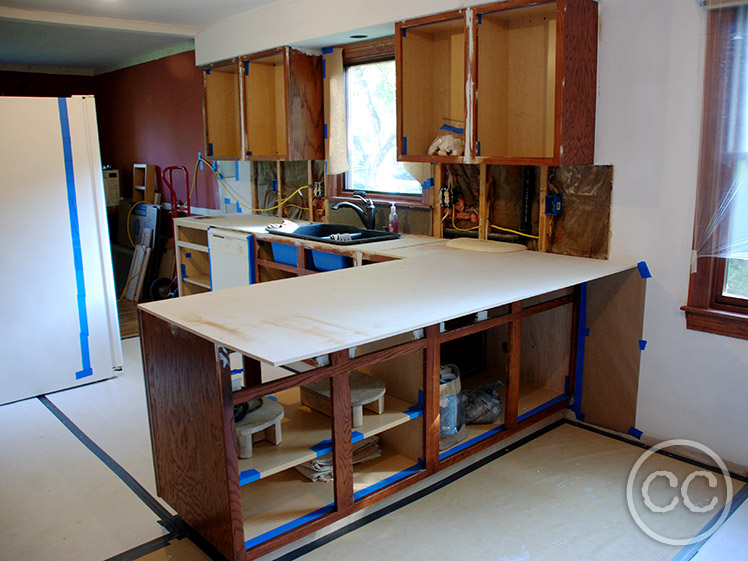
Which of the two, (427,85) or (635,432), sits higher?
(427,85)

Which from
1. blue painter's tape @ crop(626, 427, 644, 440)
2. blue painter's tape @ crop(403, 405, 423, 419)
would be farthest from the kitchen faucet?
blue painter's tape @ crop(626, 427, 644, 440)

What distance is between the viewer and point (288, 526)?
2164mm

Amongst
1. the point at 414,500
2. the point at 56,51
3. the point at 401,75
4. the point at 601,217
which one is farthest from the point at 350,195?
the point at 56,51

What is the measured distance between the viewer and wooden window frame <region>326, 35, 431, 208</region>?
4012mm

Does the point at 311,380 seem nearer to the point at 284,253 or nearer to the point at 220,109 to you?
the point at 284,253

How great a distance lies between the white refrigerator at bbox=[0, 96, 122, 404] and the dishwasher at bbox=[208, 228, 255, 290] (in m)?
0.86

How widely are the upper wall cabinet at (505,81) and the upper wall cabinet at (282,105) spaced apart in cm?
107

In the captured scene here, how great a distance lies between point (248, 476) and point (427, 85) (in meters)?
2.50

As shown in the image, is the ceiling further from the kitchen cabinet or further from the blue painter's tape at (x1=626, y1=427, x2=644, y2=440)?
the blue painter's tape at (x1=626, y1=427, x2=644, y2=440)

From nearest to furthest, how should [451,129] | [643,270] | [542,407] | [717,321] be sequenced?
[717,321] < [643,270] < [542,407] < [451,129]

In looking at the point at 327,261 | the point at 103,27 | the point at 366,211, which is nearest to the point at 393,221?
the point at 366,211

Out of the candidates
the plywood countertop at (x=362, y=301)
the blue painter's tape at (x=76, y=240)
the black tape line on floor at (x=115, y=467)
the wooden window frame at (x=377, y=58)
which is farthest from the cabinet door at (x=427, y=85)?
the black tape line on floor at (x=115, y=467)

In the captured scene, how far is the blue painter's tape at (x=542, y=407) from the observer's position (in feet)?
10.00

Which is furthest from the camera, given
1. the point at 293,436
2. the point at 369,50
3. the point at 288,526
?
the point at 369,50
